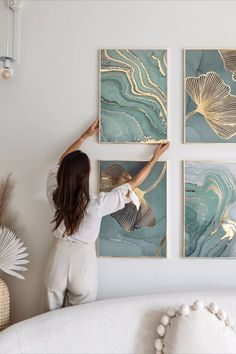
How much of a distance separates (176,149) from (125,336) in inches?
43.1

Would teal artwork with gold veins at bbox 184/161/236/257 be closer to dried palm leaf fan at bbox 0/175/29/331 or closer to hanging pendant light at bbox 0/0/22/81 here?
dried palm leaf fan at bbox 0/175/29/331

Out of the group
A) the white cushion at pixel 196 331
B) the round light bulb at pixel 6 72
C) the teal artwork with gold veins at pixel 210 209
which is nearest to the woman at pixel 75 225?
the teal artwork with gold veins at pixel 210 209

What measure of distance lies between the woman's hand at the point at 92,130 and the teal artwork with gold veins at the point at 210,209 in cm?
58

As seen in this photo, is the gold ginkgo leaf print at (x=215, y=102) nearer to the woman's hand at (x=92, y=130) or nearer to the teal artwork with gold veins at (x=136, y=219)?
the teal artwork with gold veins at (x=136, y=219)

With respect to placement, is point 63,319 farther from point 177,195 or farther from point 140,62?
point 140,62

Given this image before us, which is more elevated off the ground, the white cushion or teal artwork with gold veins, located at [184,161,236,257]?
teal artwork with gold veins, located at [184,161,236,257]

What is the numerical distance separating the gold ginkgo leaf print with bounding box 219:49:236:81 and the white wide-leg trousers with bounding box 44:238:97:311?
1316 mm

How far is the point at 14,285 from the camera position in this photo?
2.51 metres

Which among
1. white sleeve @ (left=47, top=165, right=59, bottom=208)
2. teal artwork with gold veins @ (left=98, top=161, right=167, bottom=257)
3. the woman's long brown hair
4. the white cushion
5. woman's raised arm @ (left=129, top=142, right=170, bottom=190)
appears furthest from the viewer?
teal artwork with gold veins @ (left=98, top=161, right=167, bottom=257)

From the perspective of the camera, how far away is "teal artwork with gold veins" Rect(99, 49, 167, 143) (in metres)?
2.46

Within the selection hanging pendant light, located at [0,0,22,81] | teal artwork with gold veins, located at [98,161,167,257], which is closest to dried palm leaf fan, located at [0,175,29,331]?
teal artwork with gold veins, located at [98,161,167,257]

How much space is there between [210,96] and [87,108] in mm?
743

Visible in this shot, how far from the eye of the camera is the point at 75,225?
2.15 meters

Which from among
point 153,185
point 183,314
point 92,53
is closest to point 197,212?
point 153,185
